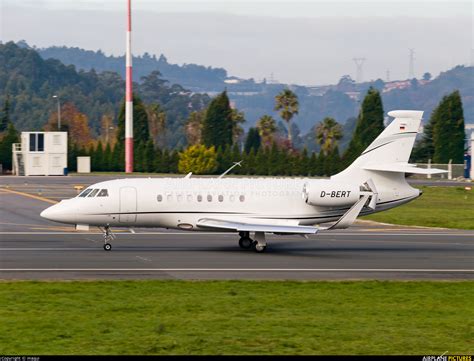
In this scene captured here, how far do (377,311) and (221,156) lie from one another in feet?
283

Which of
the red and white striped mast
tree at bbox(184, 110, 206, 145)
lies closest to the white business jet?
the red and white striped mast

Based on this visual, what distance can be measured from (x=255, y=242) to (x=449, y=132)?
75.3 meters

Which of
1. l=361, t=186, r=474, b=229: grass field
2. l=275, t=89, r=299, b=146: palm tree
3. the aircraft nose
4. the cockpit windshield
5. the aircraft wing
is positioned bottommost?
l=361, t=186, r=474, b=229: grass field

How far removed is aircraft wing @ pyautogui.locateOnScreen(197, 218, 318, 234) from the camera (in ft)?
98.7

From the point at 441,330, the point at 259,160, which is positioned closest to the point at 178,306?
the point at 441,330

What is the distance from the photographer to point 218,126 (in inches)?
4683

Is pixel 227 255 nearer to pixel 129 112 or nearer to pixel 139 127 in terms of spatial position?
pixel 129 112

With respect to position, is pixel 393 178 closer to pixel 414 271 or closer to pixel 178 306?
pixel 414 271

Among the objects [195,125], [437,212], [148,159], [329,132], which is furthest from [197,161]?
[195,125]

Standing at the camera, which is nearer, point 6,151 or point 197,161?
point 197,161

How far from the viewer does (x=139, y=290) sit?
22.0 meters

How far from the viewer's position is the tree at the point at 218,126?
389 feet

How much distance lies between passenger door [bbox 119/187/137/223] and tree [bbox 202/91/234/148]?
87.1m

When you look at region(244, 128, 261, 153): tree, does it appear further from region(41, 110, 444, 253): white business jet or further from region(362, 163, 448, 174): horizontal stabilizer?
region(362, 163, 448, 174): horizontal stabilizer
